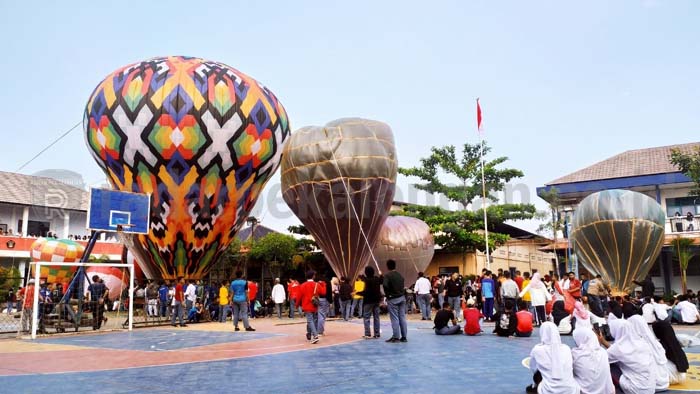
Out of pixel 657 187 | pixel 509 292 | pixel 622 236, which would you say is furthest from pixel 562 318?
pixel 657 187

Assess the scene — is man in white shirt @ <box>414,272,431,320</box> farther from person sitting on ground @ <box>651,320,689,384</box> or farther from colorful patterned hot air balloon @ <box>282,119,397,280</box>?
person sitting on ground @ <box>651,320,689,384</box>

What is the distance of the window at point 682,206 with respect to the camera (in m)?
29.4

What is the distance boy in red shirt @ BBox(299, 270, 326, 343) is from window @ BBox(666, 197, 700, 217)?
24355 mm

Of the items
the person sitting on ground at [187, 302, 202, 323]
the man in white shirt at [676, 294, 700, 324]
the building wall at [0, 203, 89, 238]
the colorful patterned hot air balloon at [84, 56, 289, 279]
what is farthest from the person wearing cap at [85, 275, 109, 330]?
the building wall at [0, 203, 89, 238]

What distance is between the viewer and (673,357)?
712 centimetres

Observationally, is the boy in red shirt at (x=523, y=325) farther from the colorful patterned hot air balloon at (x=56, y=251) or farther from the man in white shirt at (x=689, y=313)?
the colorful patterned hot air balloon at (x=56, y=251)

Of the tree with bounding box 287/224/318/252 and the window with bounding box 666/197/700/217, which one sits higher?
the window with bounding box 666/197/700/217

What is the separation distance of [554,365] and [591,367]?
0.47 m

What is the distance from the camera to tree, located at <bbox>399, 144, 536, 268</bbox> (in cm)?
3027

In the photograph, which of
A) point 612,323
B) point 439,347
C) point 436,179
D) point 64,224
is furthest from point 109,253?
point 612,323

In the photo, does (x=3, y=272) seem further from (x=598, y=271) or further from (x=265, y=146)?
(x=598, y=271)

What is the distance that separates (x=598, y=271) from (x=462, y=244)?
8.75 m

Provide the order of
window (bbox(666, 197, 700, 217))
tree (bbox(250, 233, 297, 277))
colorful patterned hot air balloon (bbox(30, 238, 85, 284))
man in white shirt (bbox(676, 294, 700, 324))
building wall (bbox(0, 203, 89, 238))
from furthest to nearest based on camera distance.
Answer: building wall (bbox(0, 203, 89, 238)) → tree (bbox(250, 233, 297, 277)) → window (bbox(666, 197, 700, 217)) → colorful patterned hot air balloon (bbox(30, 238, 85, 284)) → man in white shirt (bbox(676, 294, 700, 324))

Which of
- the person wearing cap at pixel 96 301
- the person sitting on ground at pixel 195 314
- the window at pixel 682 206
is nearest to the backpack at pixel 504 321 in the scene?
the person sitting on ground at pixel 195 314
